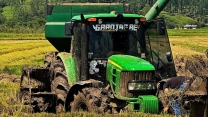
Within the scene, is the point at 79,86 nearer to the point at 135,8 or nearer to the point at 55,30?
the point at 55,30

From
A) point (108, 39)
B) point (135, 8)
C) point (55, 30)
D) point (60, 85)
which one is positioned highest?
point (108, 39)

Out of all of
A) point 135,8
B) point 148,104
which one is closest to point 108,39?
point 148,104

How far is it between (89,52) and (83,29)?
0.51 meters

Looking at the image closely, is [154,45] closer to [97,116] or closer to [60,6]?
[97,116]

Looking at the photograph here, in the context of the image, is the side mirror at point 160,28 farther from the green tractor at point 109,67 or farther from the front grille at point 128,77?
the front grille at point 128,77

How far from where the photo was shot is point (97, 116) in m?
7.52

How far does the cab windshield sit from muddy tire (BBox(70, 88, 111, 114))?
99cm

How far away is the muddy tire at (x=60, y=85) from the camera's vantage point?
10.0 meters

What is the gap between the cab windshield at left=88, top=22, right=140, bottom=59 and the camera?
9.00m

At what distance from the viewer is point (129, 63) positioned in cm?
830

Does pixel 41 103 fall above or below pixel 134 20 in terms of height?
below

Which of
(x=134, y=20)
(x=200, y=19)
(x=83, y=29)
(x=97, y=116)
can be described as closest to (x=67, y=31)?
(x=83, y=29)

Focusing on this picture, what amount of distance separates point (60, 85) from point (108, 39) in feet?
6.57

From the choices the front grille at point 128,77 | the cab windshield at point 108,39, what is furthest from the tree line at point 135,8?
the front grille at point 128,77
